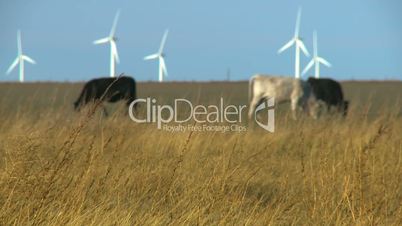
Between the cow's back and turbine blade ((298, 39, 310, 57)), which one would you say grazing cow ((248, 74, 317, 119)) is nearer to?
the cow's back

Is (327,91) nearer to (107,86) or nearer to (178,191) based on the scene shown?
(107,86)

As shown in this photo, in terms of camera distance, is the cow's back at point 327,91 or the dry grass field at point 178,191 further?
the cow's back at point 327,91

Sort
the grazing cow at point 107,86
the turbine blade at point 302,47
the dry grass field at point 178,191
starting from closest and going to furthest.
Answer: the dry grass field at point 178,191 → the grazing cow at point 107,86 → the turbine blade at point 302,47

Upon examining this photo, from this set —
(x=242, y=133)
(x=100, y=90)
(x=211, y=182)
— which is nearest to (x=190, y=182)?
(x=211, y=182)

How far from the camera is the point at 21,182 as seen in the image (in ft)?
13.4

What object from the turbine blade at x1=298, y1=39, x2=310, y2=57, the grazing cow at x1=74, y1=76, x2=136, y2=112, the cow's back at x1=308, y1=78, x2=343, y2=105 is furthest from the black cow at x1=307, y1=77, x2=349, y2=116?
the turbine blade at x1=298, y1=39, x2=310, y2=57

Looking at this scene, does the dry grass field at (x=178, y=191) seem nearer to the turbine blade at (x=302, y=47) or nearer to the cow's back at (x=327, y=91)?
the cow's back at (x=327, y=91)

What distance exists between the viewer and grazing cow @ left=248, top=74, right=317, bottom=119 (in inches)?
855

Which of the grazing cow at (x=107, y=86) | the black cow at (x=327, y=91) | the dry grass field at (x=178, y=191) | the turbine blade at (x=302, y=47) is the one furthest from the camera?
the turbine blade at (x=302, y=47)

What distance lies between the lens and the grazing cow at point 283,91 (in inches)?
855

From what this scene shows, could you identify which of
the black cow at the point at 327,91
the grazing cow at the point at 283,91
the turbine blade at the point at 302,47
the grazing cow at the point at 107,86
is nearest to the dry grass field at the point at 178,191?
the grazing cow at the point at 107,86

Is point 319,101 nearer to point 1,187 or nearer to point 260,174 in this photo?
point 260,174

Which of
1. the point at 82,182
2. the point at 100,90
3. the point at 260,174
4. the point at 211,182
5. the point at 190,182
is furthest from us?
the point at 100,90

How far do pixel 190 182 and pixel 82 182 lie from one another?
98 cm
